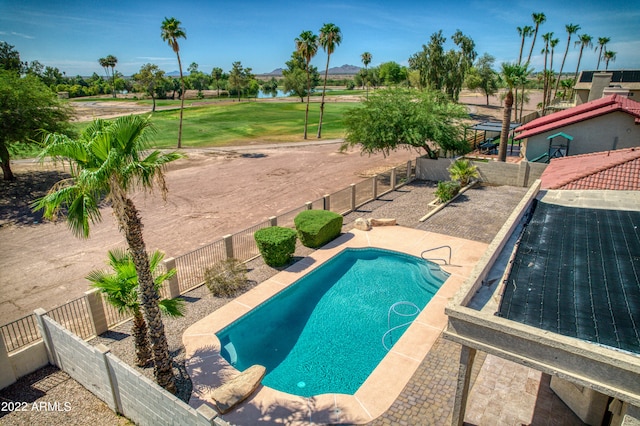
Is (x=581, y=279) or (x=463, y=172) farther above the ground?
(x=581, y=279)

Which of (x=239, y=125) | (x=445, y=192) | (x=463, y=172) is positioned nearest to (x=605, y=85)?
(x=463, y=172)

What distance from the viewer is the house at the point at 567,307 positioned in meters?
5.93

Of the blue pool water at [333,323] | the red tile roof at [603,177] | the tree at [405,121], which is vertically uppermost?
the tree at [405,121]

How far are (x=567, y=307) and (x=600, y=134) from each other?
25.9m

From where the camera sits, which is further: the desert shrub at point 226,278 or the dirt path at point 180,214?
the dirt path at point 180,214

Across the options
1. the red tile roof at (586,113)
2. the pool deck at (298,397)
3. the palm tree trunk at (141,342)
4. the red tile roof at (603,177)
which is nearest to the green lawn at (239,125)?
the red tile roof at (586,113)

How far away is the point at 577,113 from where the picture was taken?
29750mm

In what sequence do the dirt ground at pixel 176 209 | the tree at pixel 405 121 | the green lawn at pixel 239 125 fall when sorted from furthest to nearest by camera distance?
1. the green lawn at pixel 239 125
2. the tree at pixel 405 121
3. the dirt ground at pixel 176 209

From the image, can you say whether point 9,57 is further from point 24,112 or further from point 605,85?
point 605,85

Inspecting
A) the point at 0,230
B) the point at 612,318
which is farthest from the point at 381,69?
the point at 612,318

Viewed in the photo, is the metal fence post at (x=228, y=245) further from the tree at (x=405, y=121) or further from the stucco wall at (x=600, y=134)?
the stucco wall at (x=600, y=134)

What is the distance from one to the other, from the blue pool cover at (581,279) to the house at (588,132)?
62.3 ft

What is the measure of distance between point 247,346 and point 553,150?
26845 millimetres

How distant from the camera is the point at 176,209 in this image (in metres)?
24.5
